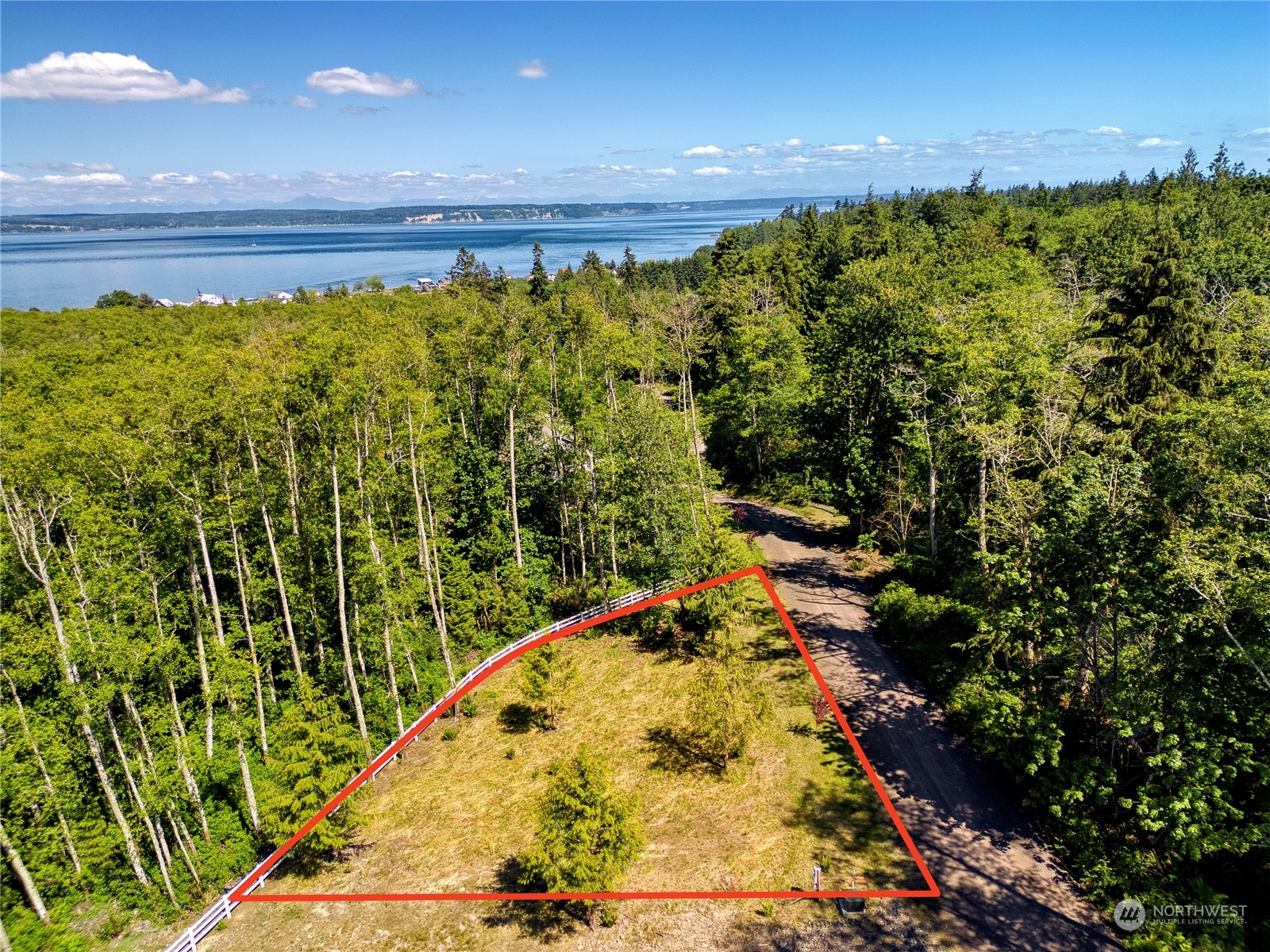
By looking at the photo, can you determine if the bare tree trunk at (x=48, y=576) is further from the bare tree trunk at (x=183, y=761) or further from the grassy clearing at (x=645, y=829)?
the grassy clearing at (x=645, y=829)

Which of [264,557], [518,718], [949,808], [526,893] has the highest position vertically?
[264,557]

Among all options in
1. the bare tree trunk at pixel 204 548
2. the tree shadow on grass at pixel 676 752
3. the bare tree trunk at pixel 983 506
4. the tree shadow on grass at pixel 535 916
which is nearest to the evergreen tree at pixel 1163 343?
the bare tree trunk at pixel 983 506

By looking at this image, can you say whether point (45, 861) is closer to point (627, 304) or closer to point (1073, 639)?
point (1073, 639)

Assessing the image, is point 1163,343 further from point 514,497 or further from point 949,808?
point 514,497

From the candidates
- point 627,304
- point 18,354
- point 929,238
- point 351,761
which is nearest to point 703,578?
point 351,761

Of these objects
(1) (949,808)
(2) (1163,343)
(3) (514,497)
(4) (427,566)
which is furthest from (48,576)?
(2) (1163,343)

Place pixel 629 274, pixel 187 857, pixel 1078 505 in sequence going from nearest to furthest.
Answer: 1. pixel 1078 505
2. pixel 187 857
3. pixel 629 274
